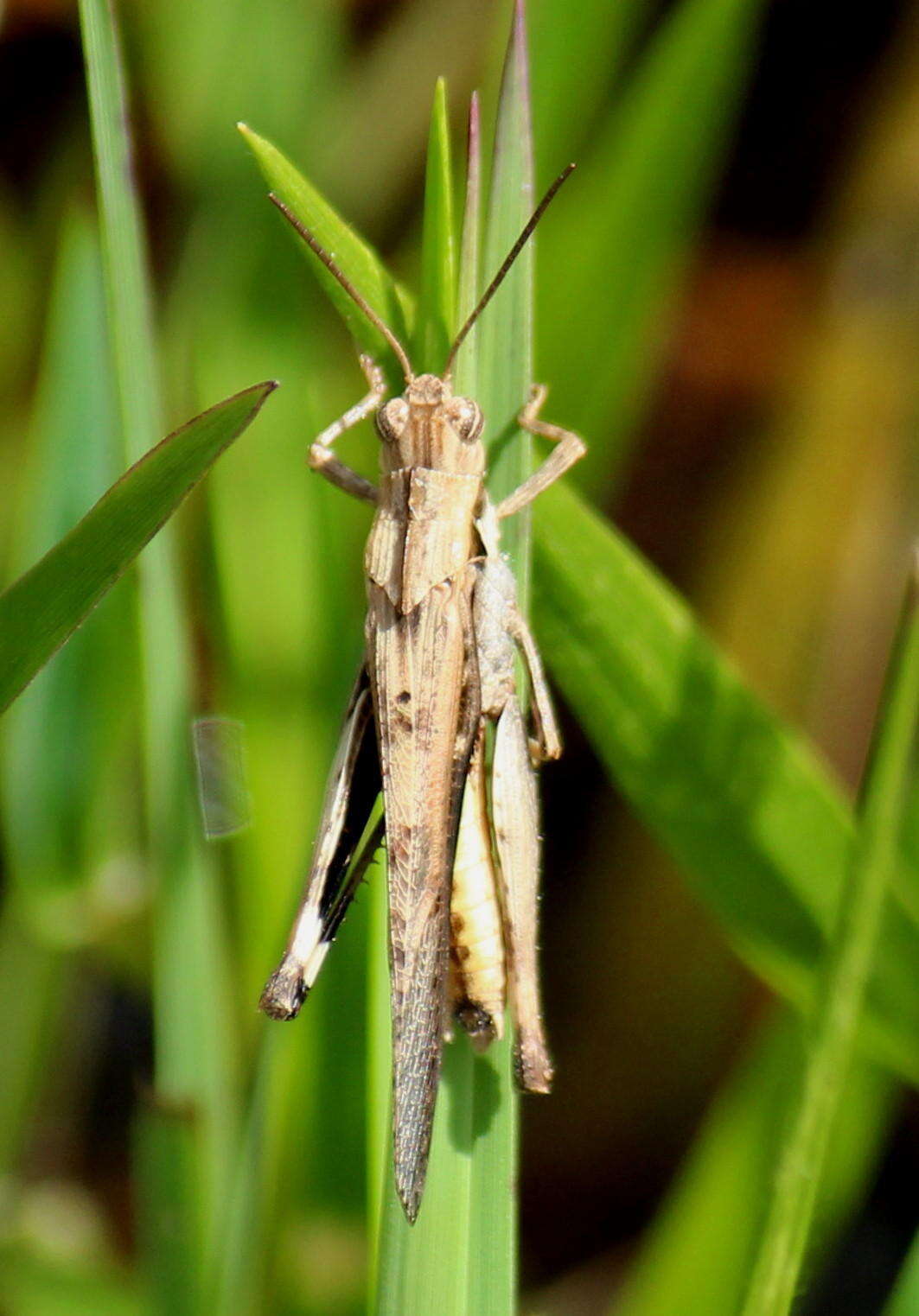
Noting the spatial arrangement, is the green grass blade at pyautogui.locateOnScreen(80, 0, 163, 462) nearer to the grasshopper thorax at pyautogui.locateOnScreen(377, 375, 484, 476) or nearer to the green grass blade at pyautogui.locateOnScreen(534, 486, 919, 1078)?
the grasshopper thorax at pyautogui.locateOnScreen(377, 375, 484, 476)

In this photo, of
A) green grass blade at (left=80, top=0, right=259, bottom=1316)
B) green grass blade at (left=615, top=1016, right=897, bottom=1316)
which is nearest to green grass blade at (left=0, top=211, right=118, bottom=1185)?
green grass blade at (left=80, top=0, right=259, bottom=1316)

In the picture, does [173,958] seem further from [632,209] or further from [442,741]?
[632,209]

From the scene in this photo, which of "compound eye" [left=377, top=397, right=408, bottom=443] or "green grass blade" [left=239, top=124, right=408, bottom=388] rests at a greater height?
"green grass blade" [left=239, top=124, right=408, bottom=388]

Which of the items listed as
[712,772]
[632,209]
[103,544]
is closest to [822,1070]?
[712,772]

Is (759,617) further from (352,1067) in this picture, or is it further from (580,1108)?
(352,1067)

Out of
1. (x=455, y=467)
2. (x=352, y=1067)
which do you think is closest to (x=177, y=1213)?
(x=352, y=1067)

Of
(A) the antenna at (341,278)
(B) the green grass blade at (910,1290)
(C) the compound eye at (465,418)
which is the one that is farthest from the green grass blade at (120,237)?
(B) the green grass blade at (910,1290)
